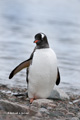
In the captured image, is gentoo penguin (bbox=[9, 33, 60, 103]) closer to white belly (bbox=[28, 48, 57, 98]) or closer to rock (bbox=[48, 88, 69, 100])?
white belly (bbox=[28, 48, 57, 98])

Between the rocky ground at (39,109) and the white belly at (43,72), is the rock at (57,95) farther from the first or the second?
the white belly at (43,72)

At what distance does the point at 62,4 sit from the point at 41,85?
39374 millimetres

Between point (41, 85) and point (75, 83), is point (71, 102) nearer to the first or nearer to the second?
point (41, 85)

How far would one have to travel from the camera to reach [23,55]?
47.8 feet

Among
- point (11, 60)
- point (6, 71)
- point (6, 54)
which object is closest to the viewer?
point (6, 71)

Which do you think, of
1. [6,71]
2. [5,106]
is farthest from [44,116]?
[6,71]

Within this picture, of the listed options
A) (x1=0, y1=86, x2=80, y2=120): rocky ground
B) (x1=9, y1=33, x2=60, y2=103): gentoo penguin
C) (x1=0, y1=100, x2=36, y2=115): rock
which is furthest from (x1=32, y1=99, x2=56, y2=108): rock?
(x1=0, y1=100, x2=36, y2=115): rock

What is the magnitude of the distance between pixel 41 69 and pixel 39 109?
1228 mm

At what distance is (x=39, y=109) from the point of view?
616 centimetres

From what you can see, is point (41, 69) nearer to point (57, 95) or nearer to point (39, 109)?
point (57, 95)

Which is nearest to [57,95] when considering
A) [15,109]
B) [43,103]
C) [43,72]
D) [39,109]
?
[43,72]

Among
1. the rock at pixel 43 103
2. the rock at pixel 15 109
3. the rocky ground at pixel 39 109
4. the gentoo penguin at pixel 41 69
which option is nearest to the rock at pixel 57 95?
the rocky ground at pixel 39 109

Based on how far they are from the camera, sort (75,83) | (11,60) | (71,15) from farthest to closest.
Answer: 1. (71,15)
2. (11,60)
3. (75,83)

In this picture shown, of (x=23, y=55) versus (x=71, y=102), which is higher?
(x=23, y=55)
